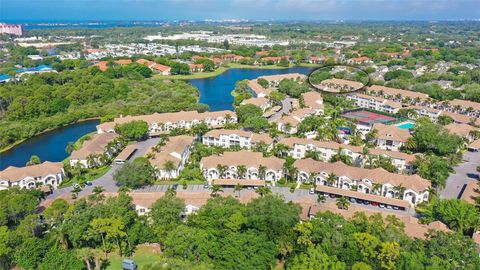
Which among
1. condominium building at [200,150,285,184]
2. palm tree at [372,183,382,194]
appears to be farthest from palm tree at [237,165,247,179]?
palm tree at [372,183,382,194]

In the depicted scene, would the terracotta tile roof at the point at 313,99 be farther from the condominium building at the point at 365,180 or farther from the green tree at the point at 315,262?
the green tree at the point at 315,262

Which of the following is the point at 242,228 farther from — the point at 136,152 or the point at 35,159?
the point at 35,159

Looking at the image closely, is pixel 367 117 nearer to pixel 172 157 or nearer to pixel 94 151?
pixel 172 157

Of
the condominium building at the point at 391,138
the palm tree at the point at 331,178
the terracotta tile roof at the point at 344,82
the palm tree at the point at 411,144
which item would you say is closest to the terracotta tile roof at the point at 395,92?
the terracotta tile roof at the point at 344,82

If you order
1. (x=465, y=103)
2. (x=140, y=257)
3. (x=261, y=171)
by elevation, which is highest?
(x=465, y=103)

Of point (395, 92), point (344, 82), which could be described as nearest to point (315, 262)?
point (395, 92)

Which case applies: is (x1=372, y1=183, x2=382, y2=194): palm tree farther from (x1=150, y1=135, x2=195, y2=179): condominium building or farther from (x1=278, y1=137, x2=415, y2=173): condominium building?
(x1=150, y1=135, x2=195, y2=179): condominium building
